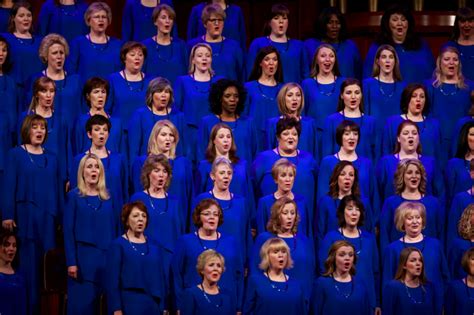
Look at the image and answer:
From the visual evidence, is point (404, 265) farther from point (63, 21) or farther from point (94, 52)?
point (63, 21)

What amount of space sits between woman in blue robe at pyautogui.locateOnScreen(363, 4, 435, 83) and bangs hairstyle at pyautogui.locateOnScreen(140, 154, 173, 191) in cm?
153

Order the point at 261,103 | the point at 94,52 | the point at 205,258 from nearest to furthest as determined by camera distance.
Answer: the point at 205,258 < the point at 261,103 < the point at 94,52

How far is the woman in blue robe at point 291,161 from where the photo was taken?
629cm

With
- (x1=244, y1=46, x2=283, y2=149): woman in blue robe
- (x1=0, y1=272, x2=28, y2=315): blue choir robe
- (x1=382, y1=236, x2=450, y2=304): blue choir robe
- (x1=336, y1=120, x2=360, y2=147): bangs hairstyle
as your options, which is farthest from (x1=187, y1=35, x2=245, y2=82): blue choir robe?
(x1=0, y1=272, x2=28, y2=315): blue choir robe

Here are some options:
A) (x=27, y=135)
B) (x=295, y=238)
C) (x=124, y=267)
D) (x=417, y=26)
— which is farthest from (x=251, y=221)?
(x=417, y=26)

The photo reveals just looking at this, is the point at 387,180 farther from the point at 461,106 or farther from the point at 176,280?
the point at 176,280

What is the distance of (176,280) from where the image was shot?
5773 millimetres

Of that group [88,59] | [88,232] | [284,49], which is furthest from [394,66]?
[88,232]

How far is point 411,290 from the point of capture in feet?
19.0

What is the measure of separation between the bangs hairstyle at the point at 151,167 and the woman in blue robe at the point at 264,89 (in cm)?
81

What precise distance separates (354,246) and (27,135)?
156 centimetres

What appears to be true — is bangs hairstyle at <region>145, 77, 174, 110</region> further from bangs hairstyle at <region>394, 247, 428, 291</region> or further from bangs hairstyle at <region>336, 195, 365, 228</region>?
bangs hairstyle at <region>394, 247, 428, 291</region>

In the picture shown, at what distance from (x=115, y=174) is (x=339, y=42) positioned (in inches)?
64.8

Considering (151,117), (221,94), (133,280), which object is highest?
(221,94)
